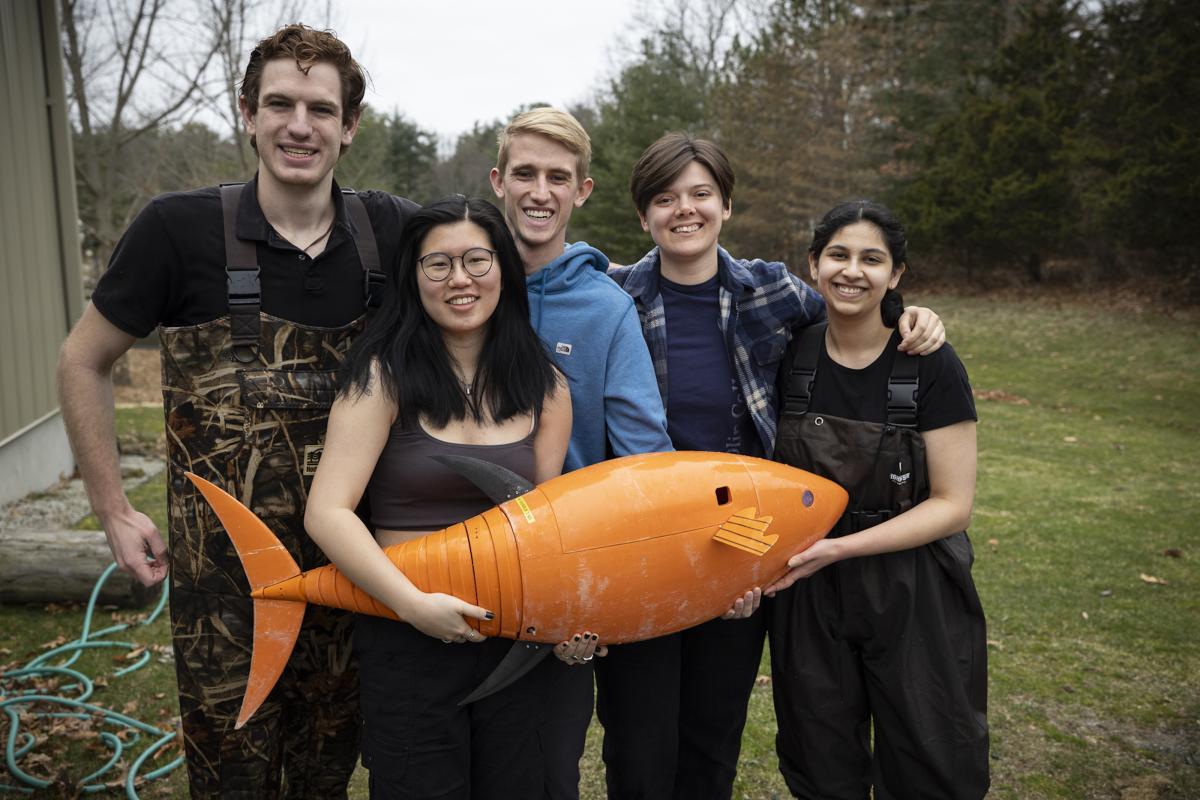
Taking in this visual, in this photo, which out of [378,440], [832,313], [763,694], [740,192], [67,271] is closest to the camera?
[378,440]

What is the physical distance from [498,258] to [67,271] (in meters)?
8.19

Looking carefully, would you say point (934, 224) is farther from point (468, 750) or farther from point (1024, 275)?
point (468, 750)

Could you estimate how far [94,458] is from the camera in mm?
2615

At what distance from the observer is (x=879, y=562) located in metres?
2.77

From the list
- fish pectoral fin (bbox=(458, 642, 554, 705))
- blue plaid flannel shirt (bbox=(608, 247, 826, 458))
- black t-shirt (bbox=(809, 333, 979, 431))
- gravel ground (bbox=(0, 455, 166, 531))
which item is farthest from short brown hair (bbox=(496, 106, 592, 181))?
gravel ground (bbox=(0, 455, 166, 531))

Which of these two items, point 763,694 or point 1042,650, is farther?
point 1042,650

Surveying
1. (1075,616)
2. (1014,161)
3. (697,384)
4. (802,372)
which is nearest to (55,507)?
(697,384)

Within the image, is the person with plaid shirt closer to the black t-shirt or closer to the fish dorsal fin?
the black t-shirt

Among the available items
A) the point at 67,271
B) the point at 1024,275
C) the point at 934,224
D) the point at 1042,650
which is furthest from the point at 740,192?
the point at 1042,650

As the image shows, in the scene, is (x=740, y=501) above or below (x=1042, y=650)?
above

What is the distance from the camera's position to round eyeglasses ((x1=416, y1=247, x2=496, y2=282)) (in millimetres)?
2404

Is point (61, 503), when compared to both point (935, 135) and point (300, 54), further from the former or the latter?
point (935, 135)

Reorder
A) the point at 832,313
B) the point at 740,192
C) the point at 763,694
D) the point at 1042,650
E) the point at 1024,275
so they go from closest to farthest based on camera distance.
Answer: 1. the point at 832,313
2. the point at 763,694
3. the point at 1042,650
4. the point at 1024,275
5. the point at 740,192

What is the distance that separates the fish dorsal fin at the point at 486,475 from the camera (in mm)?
2248
